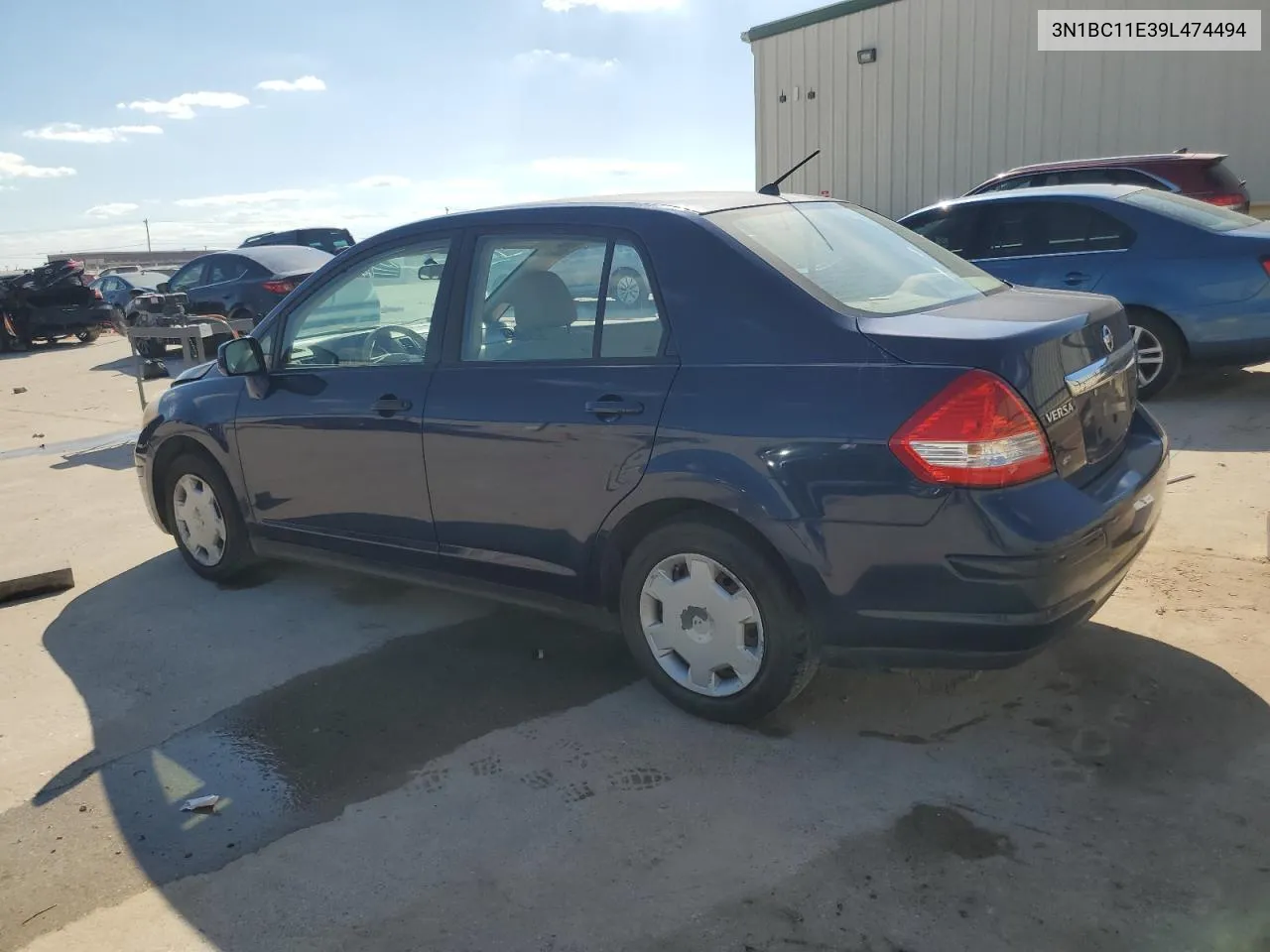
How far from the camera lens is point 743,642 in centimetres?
346

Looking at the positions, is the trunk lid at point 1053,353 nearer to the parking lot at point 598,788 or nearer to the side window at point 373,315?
the parking lot at point 598,788

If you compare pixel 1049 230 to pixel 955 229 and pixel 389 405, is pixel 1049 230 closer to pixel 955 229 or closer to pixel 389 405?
→ pixel 955 229

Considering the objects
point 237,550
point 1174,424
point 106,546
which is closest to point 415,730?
point 237,550

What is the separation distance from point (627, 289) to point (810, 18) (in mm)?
17078

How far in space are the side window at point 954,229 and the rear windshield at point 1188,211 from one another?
1160 millimetres

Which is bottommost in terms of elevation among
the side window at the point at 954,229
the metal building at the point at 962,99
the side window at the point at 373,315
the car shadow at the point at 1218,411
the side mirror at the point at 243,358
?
the car shadow at the point at 1218,411

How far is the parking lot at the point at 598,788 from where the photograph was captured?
2650mm

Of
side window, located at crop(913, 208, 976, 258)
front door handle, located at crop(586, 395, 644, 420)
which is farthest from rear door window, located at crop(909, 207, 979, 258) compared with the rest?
front door handle, located at crop(586, 395, 644, 420)

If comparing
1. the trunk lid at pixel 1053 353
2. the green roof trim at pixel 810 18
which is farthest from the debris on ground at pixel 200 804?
the green roof trim at pixel 810 18

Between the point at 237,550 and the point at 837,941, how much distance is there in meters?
3.64

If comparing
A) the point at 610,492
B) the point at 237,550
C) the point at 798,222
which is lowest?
the point at 237,550

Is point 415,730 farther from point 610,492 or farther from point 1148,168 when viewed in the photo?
point 1148,168

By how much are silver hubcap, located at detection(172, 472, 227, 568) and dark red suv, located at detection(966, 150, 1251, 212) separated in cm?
785

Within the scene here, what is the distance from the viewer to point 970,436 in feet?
9.62
